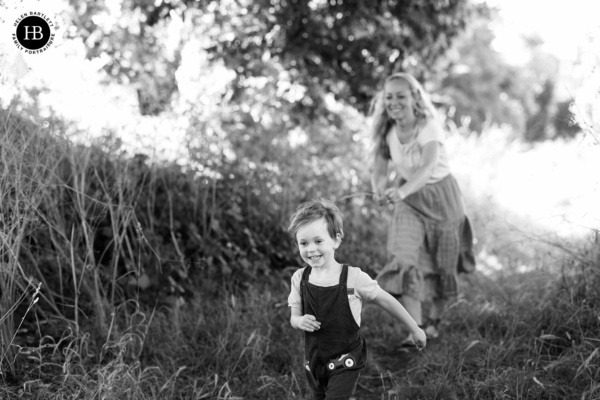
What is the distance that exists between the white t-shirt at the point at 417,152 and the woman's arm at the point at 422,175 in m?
Answer: 0.06

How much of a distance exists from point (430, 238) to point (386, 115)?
0.86m

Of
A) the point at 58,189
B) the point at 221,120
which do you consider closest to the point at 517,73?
the point at 221,120

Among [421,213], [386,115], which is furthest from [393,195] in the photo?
[386,115]

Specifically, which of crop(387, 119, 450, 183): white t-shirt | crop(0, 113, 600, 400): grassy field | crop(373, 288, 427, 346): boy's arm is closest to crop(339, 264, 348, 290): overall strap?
crop(373, 288, 427, 346): boy's arm

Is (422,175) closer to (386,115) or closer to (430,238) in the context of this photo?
(430,238)

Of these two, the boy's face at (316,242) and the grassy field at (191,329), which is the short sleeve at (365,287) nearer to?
the boy's face at (316,242)

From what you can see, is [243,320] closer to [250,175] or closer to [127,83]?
[250,175]

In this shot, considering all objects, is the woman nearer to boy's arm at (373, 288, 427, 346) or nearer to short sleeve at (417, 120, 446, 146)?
short sleeve at (417, 120, 446, 146)

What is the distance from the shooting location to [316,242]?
3025 millimetres

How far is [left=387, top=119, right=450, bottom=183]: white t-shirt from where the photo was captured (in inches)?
187

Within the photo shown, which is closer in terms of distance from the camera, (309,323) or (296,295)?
(309,323)

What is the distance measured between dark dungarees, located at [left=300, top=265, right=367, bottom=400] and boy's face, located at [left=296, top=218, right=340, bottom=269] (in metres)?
0.11

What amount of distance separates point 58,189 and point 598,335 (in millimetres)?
3067

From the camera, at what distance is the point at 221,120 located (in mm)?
5898
